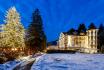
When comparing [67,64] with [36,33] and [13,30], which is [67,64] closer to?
[13,30]

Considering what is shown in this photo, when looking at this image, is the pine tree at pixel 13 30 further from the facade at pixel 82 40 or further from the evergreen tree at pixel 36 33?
the facade at pixel 82 40

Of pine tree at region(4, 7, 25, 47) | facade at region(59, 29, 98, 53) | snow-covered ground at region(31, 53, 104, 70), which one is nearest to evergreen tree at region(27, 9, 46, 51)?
pine tree at region(4, 7, 25, 47)

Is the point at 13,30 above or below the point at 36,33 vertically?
below

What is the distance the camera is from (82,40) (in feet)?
410

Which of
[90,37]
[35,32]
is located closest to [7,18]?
[35,32]

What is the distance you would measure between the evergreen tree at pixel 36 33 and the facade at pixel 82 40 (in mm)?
46259

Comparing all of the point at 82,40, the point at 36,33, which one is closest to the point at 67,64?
the point at 36,33

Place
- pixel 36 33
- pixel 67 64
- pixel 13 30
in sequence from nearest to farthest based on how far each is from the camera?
pixel 67 64, pixel 13 30, pixel 36 33

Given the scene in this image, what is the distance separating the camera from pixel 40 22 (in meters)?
67.8

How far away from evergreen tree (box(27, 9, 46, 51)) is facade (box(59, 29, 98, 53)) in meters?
46.3

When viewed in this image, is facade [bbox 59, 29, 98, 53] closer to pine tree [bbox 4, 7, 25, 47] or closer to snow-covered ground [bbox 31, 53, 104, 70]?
pine tree [bbox 4, 7, 25, 47]

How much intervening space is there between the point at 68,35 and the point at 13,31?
79575 mm

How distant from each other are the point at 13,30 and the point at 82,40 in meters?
77.4

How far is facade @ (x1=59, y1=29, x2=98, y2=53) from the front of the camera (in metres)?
112
